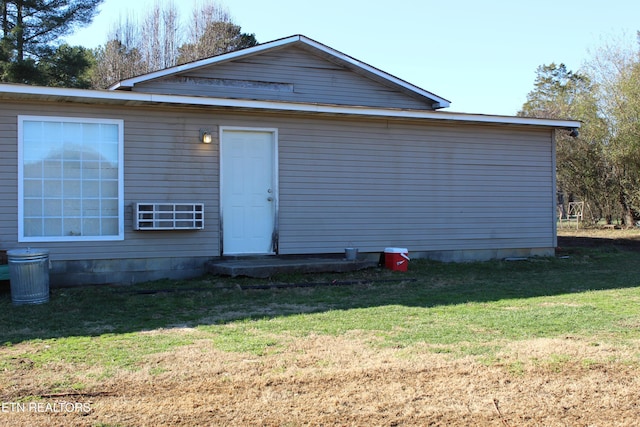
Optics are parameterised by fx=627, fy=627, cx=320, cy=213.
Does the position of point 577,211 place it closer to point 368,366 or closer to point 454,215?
point 454,215

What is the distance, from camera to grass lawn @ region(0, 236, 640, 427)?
348 centimetres

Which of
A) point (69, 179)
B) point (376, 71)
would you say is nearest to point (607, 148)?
point (376, 71)

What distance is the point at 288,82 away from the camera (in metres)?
11.7

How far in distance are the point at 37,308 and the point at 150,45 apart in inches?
964

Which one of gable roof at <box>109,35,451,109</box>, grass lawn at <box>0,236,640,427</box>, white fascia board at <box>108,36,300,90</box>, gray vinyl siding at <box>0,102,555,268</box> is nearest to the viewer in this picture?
grass lawn at <box>0,236,640,427</box>

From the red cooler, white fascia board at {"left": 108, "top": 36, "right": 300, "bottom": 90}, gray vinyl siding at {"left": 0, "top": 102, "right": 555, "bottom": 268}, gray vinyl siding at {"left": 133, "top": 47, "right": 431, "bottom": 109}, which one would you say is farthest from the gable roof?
the red cooler

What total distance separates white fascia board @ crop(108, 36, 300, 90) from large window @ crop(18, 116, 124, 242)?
1.95 metres

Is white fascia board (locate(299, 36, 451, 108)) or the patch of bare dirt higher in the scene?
white fascia board (locate(299, 36, 451, 108))

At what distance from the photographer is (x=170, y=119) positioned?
923 cm

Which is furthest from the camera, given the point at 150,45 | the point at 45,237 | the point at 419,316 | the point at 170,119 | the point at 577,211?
the point at 150,45

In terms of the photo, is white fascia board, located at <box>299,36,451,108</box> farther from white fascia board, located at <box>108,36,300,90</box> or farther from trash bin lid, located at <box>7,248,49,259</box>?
trash bin lid, located at <box>7,248,49,259</box>

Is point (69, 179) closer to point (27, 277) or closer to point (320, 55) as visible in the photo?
point (27, 277)

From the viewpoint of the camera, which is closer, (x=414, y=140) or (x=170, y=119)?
(x=170, y=119)

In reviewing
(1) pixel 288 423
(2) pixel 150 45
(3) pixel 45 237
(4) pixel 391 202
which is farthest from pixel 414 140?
(2) pixel 150 45
